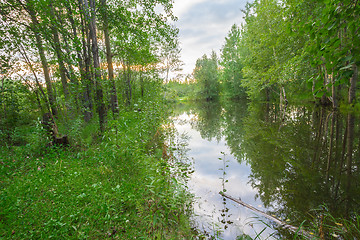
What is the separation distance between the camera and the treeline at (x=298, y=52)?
60.2 inches

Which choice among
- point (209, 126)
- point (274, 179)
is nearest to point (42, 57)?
point (274, 179)

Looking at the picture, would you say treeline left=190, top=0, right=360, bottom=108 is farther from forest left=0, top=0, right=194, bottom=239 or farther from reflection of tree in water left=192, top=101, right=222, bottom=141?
reflection of tree in water left=192, top=101, right=222, bottom=141


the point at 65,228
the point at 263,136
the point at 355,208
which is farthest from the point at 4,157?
the point at 263,136

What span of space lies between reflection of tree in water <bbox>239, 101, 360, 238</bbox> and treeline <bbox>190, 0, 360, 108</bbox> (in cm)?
246

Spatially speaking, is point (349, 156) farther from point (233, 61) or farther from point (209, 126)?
point (233, 61)

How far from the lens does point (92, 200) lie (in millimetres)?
2689

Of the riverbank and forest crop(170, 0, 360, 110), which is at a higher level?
forest crop(170, 0, 360, 110)

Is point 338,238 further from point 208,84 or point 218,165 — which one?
point 208,84

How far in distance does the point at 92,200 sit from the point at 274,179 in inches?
185

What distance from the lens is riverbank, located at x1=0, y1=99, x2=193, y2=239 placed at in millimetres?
2271

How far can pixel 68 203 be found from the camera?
2.60 meters

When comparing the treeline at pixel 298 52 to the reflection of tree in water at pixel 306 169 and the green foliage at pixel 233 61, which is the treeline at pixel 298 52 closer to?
the green foliage at pixel 233 61

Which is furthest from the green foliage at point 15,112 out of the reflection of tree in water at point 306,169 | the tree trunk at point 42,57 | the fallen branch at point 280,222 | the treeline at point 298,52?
the reflection of tree in water at point 306,169

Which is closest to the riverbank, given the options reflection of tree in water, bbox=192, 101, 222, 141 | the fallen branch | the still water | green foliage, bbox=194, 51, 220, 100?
the still water
